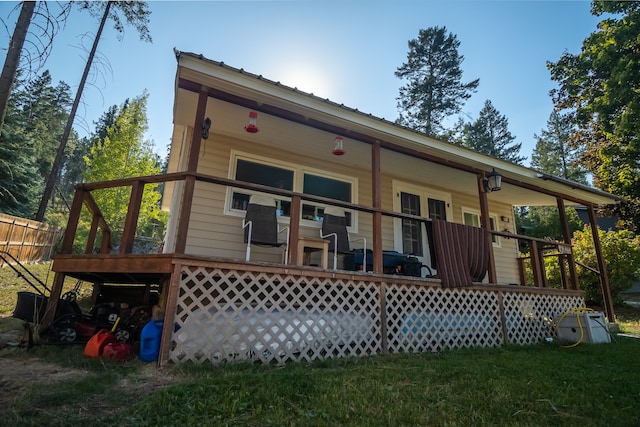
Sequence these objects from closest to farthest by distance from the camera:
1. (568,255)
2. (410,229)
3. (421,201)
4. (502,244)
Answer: (568,255)
(410,229)
(421,201)
(502,244)

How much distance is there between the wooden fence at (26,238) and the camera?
10.1m

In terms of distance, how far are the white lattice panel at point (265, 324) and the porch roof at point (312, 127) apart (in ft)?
7.30

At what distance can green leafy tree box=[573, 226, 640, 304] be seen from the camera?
9.96 m

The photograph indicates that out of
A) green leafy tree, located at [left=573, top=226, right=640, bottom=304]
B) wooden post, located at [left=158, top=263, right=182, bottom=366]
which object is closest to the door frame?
wooden post, located at [left=158, top=263, right=182, bottom=366]

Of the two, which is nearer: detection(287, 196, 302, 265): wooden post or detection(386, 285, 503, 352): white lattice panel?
detection(287, 196, 302, 265): wooden post

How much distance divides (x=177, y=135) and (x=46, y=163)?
89.5ft

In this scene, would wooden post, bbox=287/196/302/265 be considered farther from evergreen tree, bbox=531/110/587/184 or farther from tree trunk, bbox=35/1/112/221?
evergreen tree, bbox=531/110/587/184

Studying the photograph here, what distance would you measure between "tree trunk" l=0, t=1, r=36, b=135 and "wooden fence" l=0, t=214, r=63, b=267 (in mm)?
8391

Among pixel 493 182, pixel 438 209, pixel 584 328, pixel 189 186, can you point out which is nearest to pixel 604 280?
pixel 584 328

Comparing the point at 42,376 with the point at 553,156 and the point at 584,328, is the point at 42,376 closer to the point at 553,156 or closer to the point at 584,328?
the point at 584,328

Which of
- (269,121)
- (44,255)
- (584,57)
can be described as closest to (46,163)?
(44,255)

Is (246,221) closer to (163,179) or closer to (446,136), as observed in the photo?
(163,179)

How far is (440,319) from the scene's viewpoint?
4.81 metres

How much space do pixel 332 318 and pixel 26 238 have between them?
12.3 metres
